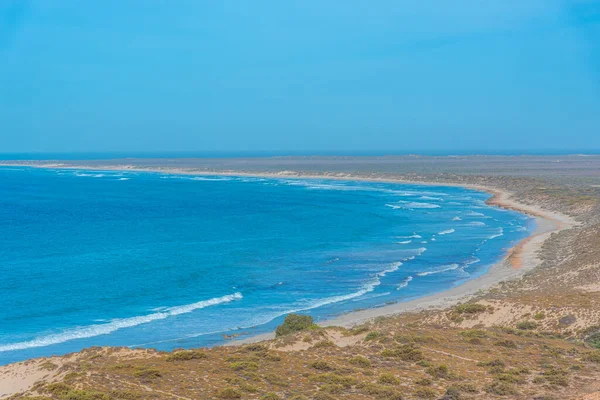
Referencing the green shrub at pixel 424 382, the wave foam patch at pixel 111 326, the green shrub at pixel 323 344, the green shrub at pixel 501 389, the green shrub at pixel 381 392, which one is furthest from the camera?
the wave foam patch at pixel 111 326

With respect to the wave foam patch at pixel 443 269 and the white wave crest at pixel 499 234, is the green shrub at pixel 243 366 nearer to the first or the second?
the wave foam patch at pixel 443 269

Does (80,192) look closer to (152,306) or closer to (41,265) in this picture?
(41,265)

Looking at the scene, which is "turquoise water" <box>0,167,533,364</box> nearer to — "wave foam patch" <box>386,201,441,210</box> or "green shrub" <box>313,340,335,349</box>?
"wave foam patch" <box>386,201,441,210</box>

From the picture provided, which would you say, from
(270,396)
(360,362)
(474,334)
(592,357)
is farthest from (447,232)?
(270,396)

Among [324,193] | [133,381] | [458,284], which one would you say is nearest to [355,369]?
[133,381]

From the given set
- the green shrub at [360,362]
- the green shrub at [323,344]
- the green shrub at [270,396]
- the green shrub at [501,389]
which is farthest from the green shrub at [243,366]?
the green shrub at [501,389]
